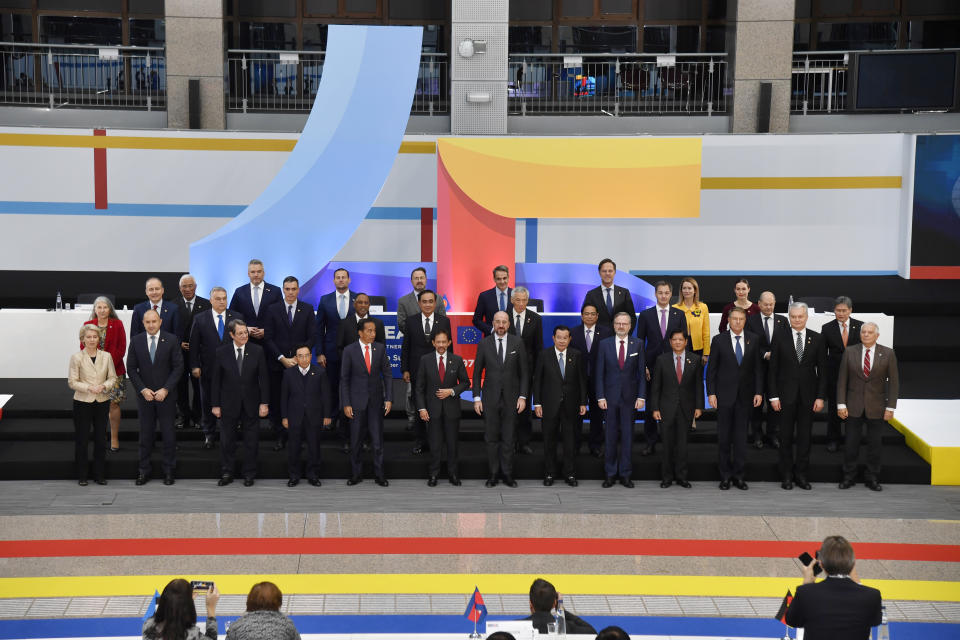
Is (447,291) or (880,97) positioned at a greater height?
(880,97)

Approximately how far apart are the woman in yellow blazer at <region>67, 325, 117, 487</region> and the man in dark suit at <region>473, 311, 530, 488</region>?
9.59 feet

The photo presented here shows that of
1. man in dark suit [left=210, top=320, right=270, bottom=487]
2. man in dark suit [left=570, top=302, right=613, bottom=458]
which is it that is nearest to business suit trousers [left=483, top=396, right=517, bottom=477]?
man in dark suit [left=570, top=302, right=613, bottom=458]

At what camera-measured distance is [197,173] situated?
45.5ft

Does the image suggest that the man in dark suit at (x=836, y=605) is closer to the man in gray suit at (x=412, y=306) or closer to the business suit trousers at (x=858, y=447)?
the business suit trousers at (x=858, y=447)

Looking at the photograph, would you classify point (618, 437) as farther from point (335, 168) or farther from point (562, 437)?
point (335, 168)

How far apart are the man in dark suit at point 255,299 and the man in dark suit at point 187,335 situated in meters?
0.30

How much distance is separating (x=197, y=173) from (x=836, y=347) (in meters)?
8.56

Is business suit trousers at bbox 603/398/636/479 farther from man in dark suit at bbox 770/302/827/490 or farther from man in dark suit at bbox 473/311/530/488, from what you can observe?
man in dark suit at bbox 770/302/827/490

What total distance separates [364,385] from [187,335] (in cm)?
182

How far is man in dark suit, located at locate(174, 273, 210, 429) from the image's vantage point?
9188 millimetres

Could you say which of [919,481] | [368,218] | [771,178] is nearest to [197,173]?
[368,218]

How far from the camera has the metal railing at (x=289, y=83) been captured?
1591 centimetres

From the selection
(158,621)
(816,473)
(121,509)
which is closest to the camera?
(158,621)

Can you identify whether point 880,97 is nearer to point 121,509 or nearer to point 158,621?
point 121,509
